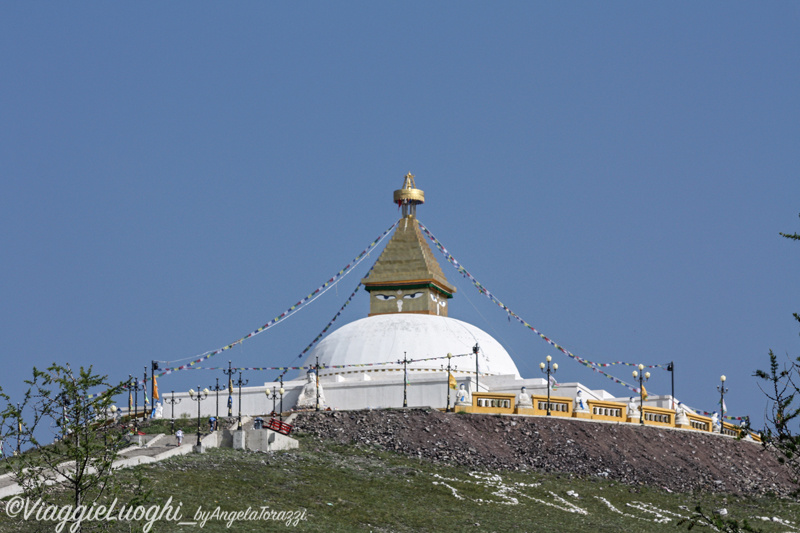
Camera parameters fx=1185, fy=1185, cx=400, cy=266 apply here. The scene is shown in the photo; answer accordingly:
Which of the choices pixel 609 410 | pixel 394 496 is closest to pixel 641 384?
pixel 609 410

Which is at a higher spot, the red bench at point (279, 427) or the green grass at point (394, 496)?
the red bench at point (279, 427)

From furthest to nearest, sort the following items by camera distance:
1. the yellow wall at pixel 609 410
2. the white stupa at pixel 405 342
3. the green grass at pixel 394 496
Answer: the white stupa at pixel 405 342, the yellow wall at pixel 609 410, the green grass at pixel 394 496

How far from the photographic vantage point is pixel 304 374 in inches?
2525

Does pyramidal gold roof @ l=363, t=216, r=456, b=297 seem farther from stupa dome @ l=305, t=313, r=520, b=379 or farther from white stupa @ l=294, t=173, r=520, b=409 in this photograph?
stupa dome @ l=305, t=313, r=520, b=379

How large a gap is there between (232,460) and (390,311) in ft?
97.5

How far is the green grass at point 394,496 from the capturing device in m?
33.6

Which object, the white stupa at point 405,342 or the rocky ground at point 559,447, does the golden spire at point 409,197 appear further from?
the rocky ground at point 559,447

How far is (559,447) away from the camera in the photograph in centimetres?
4797

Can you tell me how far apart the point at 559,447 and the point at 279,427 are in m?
11.4

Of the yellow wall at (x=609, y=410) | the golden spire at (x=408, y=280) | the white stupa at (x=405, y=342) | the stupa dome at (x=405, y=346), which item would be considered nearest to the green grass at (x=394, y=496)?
the yellow wall at (x=609, y=410)

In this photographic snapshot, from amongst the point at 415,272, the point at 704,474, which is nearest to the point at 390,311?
the point at 415,272

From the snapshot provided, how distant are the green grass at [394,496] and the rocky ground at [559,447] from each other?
1326mm

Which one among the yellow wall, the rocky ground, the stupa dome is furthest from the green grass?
the stupa dome

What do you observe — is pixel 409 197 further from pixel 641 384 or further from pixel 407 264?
pixel 641 384
